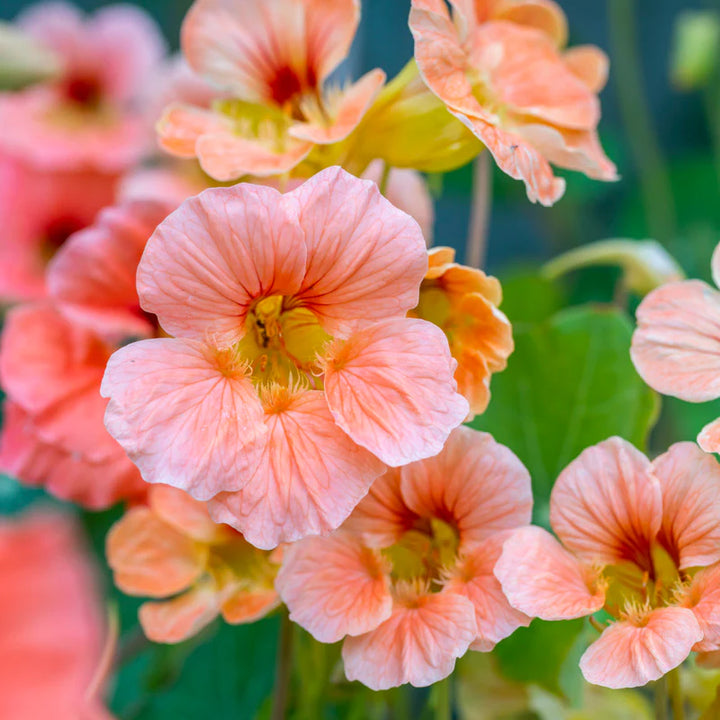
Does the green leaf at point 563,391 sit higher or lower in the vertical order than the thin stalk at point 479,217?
lower

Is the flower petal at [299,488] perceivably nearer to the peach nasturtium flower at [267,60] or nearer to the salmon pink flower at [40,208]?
the peach nasturtium flower at [267,60]

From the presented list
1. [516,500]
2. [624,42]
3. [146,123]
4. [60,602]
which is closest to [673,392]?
[516,500]

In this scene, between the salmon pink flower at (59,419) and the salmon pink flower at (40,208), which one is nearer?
the salmon pink flower at (59,419)

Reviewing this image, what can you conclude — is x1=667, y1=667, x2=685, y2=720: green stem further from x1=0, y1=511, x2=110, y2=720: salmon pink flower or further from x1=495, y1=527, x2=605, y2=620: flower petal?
x1=0, y1=511, x2=110, y2=720: salmon pink flower

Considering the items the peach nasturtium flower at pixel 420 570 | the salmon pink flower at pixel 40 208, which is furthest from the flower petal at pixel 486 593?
the salmon pink flower at pixel 40 208

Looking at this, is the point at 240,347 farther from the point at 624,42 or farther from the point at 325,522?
the point at 624,42

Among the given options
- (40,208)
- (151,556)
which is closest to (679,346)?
(151,556)

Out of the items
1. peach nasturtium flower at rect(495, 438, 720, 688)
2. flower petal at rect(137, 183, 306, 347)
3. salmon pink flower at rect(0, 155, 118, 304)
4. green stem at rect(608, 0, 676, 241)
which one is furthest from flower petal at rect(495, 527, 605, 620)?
green stem at rect(608, 0, 676, 241)

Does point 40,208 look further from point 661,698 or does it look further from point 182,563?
point 661,698
